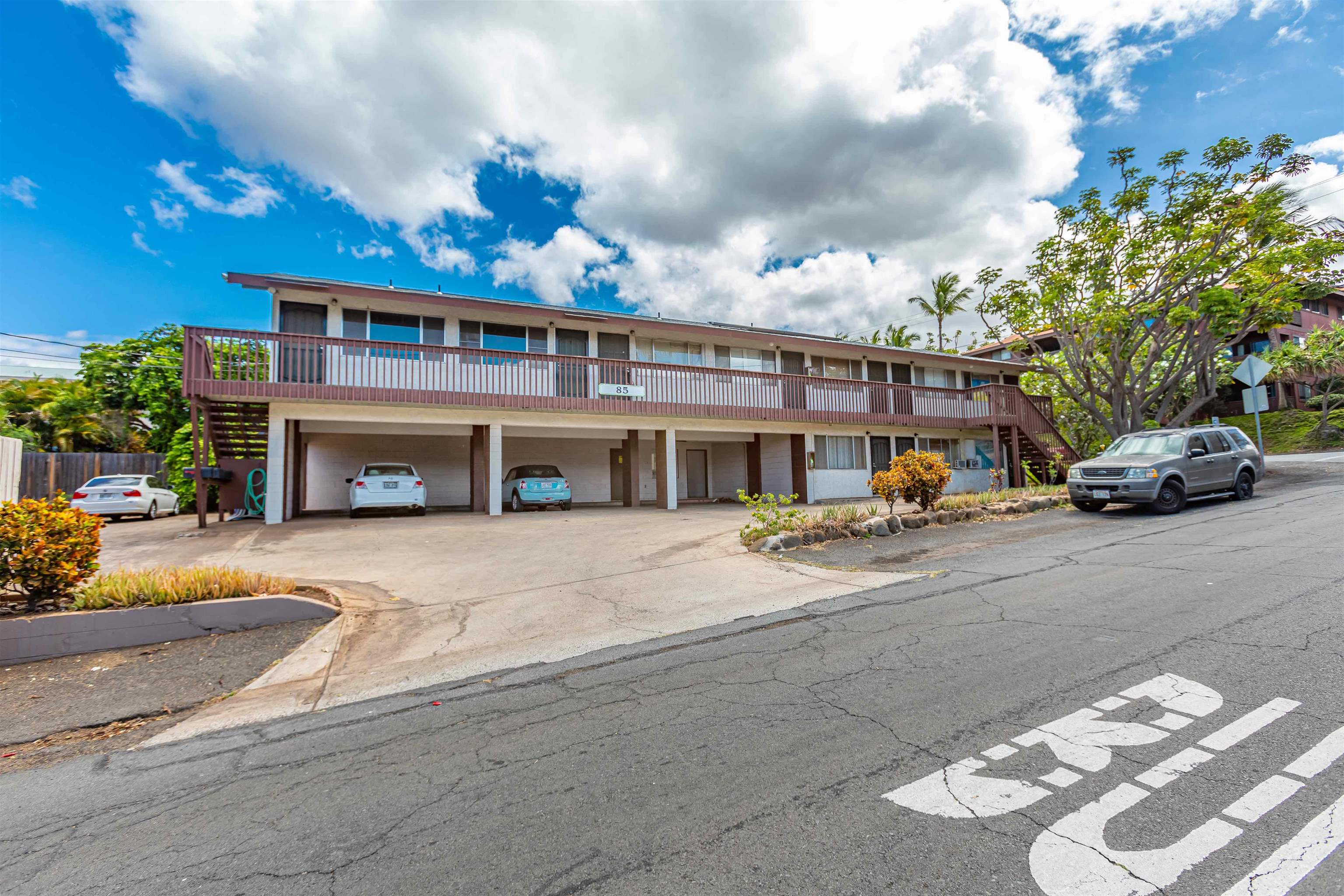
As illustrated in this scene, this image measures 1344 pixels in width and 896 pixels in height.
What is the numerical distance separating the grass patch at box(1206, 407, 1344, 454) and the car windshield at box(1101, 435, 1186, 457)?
1808cm

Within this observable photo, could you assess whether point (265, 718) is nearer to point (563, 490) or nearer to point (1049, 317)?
point (563, 490)

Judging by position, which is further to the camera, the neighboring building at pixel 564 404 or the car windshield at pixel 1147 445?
the neighboring building at pixel 564 404

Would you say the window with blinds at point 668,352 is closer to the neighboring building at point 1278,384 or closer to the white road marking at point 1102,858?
the white road marking at point 1102,858

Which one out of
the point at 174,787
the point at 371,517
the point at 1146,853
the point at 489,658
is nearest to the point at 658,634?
the point at 489,658

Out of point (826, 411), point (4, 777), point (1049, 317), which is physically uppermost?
point (1049, 317)

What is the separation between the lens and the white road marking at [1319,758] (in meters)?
2.78

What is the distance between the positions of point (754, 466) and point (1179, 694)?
18050mm

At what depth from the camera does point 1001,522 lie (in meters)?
12.1

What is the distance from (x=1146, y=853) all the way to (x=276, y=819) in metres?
3.69

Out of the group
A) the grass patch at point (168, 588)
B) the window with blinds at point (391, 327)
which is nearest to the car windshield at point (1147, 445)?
the grass patch at point (168, 588)

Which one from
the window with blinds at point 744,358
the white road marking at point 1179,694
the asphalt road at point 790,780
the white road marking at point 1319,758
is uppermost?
the window with blinds at point 744,358

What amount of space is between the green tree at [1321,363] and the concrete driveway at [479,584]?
31.5 m

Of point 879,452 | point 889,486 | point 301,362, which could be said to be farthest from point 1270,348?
point 301,362

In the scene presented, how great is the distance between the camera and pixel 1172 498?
12.0 metres
